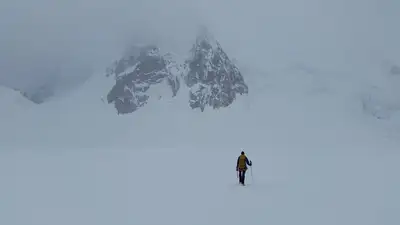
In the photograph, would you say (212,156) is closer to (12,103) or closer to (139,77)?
(139,77)

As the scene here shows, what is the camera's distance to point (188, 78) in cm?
12506

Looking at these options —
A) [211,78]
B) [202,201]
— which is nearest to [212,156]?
[202,201]

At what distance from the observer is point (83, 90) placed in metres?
139

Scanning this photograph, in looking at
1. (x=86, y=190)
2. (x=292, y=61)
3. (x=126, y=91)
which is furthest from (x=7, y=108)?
(x=86, y=190)

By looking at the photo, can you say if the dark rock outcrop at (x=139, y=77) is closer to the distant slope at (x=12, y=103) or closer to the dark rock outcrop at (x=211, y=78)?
the dark rock outcrop at (x=211, y=78)

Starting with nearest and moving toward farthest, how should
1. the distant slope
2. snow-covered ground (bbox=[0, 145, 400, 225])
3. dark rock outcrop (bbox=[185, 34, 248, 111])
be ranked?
snow-covered ground (bbox=[0, 145, 400, 225]) → dark rock outcrop (bbox=[185, 34, 248, 111]) → the distant slope

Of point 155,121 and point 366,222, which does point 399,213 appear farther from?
point 155,121

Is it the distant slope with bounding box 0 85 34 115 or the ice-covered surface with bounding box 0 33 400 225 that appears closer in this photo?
the ice-covered surface with bounding box 0 33 400 225

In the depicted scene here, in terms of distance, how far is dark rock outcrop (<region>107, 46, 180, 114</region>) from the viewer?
123m

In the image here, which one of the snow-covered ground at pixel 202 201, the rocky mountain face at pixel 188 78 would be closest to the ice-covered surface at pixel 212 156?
the snow-covered ground at pixel 202 201

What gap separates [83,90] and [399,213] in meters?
134

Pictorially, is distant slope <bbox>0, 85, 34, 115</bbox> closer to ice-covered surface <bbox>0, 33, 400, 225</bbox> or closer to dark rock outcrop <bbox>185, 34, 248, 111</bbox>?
ice-covered surface <bbox>0, 33, 400, 225</bbox>

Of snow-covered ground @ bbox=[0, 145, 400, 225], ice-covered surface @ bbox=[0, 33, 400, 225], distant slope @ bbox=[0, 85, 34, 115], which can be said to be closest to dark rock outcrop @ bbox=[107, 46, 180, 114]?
ice-covered surface @ bbox=[0, 33, 400, 225]

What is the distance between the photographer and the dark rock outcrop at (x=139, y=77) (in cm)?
12325
